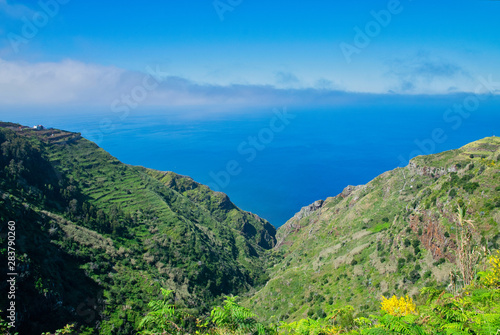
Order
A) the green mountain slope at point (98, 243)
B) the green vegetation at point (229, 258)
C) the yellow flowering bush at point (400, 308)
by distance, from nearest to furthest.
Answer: the green vegetation at point (229, 258) → the yellow flowering bush at point (400, 308) → the green mountain slope at point (98, 243)

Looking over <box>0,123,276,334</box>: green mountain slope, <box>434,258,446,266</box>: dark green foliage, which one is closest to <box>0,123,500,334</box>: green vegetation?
<box>434,258,446,266</box>: dark green foliage

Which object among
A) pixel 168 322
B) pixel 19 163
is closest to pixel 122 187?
pixel 19 163

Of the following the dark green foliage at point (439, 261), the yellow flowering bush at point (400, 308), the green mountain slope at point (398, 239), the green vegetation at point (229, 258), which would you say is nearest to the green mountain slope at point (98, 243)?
the green vegetation at point (229, 258)

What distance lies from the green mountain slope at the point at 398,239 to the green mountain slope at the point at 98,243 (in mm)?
17753

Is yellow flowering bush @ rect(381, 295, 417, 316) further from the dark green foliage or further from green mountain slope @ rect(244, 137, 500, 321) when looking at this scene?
the dark green foliage

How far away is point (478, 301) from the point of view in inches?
262

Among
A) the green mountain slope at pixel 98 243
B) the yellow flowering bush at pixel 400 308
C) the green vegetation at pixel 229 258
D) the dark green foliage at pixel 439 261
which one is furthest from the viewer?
the dark green foliage at pixel 439 261

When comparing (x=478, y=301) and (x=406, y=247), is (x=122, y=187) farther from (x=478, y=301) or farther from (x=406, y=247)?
(x=478, y=301)

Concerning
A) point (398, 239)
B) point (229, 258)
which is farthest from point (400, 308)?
point (229, 258)

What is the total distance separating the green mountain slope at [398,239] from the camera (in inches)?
1058

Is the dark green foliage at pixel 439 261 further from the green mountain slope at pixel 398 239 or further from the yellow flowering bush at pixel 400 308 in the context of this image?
the yellow flowering bush at pixel 400 308

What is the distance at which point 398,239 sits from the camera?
35.2 meters

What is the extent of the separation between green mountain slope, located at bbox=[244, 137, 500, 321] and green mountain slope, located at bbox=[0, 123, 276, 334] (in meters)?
17.8

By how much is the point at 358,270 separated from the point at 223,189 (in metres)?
150
